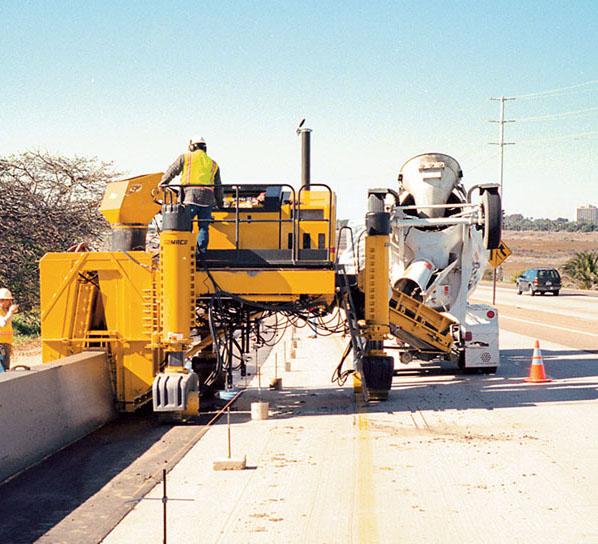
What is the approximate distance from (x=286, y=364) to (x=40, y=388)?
352 inches

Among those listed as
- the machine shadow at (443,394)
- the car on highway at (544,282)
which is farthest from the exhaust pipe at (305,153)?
the car on highway at (544,282)

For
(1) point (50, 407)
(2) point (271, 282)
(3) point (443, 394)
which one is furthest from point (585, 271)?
(1) point (50, 407)

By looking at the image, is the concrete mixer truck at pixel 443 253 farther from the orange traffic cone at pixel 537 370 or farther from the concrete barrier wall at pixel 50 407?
the concrete barrier wall at pixel 50 407

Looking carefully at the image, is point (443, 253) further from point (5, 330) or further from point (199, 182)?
point (5, 330)

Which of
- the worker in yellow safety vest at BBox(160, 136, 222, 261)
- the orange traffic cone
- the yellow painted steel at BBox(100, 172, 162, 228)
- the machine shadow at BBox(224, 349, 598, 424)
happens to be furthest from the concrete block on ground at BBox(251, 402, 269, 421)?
the orange traffic cone

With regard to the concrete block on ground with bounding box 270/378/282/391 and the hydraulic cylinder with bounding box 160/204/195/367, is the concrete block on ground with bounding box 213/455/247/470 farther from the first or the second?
the concrete block on ground with bounding box 270/378/282/391

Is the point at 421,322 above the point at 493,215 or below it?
below

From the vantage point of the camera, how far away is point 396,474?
898cm

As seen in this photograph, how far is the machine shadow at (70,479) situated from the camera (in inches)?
288

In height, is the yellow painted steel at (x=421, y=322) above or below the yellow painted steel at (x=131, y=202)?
below

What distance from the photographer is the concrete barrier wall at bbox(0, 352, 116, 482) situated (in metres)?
8.90

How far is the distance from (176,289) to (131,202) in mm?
1890

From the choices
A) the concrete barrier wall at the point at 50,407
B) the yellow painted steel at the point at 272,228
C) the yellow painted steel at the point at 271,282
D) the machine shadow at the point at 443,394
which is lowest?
the machine shadow at the point at 443,394

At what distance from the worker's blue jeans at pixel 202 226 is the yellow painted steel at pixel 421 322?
4400 mm
